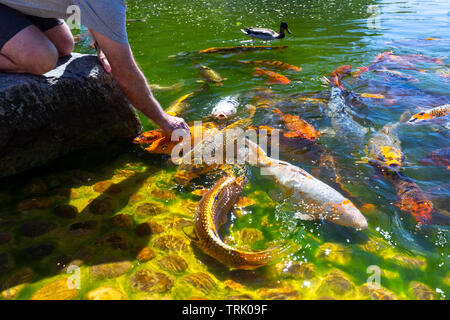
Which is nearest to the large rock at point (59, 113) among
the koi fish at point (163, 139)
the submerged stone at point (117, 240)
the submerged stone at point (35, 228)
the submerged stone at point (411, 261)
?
the koi fish at point (163, 139)

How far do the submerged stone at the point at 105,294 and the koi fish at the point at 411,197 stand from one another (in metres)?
2.63

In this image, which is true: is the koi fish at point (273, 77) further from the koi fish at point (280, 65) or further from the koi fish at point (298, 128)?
the koi fish at point (298, 128)

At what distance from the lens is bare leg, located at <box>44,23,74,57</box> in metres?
3.56

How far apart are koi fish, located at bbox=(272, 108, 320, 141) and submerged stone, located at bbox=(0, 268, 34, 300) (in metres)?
3.17

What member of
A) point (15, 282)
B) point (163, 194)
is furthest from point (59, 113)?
point (15, 282)

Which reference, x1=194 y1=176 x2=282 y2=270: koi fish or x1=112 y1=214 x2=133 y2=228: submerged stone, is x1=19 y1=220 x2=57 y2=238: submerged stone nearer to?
x1=112 y1=214 x2=133 y2=228: submerged stone

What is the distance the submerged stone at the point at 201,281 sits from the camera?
216 cm

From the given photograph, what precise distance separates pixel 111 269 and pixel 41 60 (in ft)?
7.41

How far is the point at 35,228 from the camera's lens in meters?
2.54

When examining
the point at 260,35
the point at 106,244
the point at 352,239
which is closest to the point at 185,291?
the point at 106,244

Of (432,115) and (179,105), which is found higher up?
(179,105)

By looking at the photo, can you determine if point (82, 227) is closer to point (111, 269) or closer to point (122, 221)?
point (122, 221)

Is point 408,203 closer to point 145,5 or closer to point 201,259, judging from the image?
point 201,259

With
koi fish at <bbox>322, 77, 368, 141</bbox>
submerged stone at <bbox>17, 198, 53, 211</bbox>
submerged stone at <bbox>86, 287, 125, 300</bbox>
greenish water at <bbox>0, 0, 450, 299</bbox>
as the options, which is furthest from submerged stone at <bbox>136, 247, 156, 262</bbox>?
koi fish at <bbox>322, 77, 368, 141</bbox>
